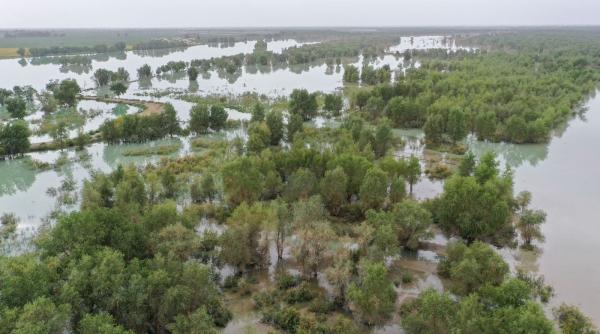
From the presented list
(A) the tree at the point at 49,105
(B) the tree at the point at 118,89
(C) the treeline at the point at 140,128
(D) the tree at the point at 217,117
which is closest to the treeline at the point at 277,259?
(C) the treeline at the point at 140,128

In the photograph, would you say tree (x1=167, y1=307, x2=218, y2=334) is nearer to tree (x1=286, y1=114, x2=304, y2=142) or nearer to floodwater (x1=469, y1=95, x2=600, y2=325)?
floodwater (x1=469, y1=95, x2=600, y2=325)

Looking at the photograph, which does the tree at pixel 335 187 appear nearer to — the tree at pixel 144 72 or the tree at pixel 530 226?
the tree at pixel 530 226

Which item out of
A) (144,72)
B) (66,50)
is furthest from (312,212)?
(66,50)

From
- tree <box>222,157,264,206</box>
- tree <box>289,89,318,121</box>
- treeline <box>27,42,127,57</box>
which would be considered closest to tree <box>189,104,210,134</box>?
tree <box>289,89,318,121</box>

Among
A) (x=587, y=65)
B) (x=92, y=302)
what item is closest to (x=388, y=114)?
(x=92, y=302)

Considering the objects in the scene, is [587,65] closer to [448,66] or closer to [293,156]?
[448,66]

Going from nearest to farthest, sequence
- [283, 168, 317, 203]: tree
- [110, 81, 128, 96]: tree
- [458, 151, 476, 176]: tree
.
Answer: [283, 168, 317, 203]: tree < [458, 151, 476, 176]: tree < [110, 81, 128, 96]: tree

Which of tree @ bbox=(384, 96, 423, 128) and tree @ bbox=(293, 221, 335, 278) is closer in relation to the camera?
tree @ bbox=(293, 221, 335, 278)
